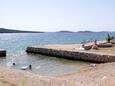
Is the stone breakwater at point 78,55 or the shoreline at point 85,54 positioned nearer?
the stone breakwater at point 78,55

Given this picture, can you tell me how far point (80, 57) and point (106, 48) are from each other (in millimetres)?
4168

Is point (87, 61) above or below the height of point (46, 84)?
below

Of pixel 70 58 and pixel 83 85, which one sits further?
pixel 70 58

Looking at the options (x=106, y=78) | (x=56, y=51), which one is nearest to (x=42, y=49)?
(x=56, y=51)

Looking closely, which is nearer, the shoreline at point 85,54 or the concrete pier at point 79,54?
the concrete pier at point 79,54

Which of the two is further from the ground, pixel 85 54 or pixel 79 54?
pixel 85 54

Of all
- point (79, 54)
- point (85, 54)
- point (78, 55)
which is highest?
point (85, 54)

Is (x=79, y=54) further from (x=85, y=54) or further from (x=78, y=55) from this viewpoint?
(x=85, y=54)

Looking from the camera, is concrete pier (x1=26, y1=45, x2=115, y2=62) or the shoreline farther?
the shoreline

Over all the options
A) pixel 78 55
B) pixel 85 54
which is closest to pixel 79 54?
pixel 78 55

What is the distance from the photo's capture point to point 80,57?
30.5 meters

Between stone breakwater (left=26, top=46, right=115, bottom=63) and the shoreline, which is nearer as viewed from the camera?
stone breakwater (left=26, top=46, right=115, bottom=63)

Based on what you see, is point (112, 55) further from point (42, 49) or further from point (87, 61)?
point (42, 49)

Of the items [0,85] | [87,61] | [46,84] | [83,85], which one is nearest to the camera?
[0,85]
